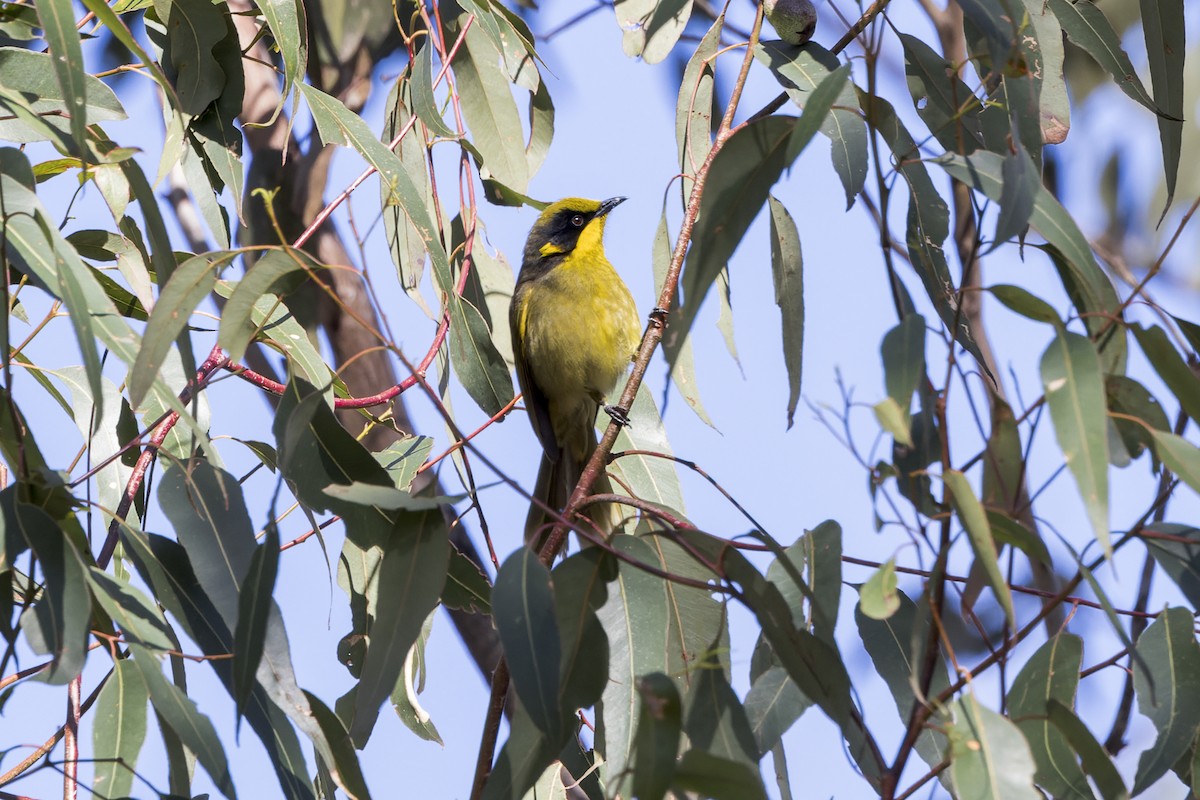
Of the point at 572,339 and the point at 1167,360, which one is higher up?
the point at 572,339

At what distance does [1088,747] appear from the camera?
1.73 meters

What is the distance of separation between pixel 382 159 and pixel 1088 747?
1739 mm

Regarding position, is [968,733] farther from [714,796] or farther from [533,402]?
[533,402]

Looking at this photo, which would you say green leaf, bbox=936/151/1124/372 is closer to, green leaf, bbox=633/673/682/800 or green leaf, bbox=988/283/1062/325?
green leaf, bbox=988/283/1062/325

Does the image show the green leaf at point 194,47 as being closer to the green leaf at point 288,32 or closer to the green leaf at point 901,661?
the green leaf at point 288,32

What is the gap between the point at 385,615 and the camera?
6.49 feet

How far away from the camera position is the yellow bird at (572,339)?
14.0 feet

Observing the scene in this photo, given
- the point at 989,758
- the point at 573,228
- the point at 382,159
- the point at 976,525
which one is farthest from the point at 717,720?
the point at 573,228

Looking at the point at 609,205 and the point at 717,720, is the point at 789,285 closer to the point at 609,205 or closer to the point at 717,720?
the point at 717,720

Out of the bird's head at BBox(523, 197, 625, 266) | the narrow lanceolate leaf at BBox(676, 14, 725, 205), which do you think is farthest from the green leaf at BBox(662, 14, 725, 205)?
the bird's head at BBox(523, 197, 625, 266)

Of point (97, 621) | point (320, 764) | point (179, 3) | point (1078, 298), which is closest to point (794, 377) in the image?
point (1078, 298)

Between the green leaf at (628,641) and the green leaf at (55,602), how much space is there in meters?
0.82

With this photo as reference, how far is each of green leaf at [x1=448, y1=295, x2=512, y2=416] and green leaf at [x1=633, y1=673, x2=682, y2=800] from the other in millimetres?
1321

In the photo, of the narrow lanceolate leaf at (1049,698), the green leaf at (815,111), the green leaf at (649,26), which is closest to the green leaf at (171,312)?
the green leaf at (815,111)
